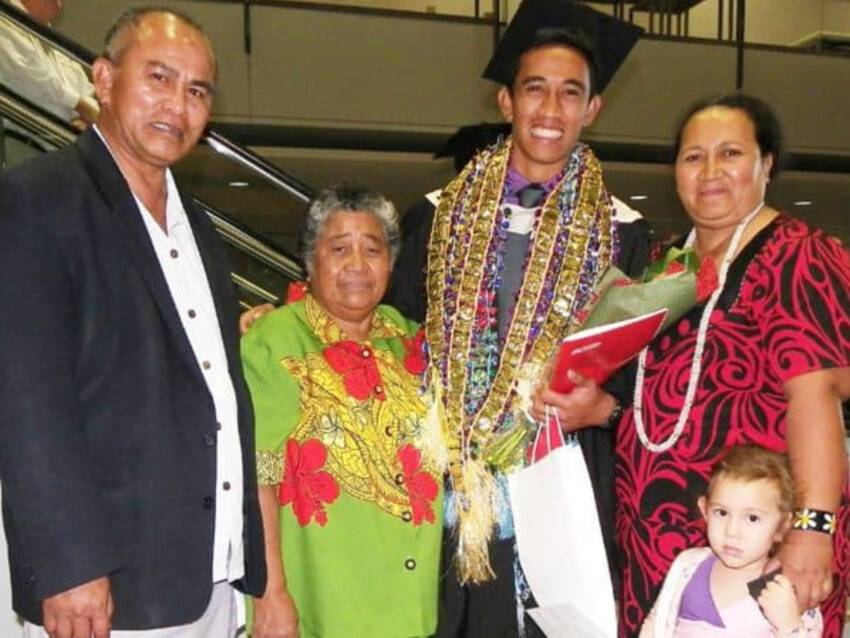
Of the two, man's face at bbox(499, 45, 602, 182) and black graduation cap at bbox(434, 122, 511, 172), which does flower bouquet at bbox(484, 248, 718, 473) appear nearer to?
man's face at bbox(499, 45, 602, 182)

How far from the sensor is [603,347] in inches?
73.3

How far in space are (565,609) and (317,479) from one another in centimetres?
57

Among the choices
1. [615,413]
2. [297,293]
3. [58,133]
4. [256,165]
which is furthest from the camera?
[256,165]

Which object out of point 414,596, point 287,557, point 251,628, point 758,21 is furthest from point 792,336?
point 758,21

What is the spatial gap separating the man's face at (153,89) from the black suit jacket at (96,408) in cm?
6

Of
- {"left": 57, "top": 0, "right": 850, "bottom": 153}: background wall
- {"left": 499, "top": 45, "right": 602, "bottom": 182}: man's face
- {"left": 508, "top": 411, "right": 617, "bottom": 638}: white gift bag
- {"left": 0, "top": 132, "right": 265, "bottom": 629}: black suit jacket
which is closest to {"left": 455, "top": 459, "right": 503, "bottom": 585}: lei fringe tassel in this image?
{"left": 508, "top": 411, "right": 617, "bottom": 638}: white gift bag

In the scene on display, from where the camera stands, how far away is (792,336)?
1805 millimetres

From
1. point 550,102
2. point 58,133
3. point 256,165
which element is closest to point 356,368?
point 550,102

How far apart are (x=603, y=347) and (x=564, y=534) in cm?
38

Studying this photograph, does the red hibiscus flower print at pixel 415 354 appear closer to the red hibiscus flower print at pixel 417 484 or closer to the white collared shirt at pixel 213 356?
the red hibiscus flower print at pixel 417 484

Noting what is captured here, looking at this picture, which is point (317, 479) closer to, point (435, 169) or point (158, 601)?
point (158, 601)

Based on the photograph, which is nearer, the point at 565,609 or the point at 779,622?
the point at 779,622

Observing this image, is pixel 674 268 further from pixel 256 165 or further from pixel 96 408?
pixel 256 165

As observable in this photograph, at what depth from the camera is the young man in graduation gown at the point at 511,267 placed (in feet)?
7.09
